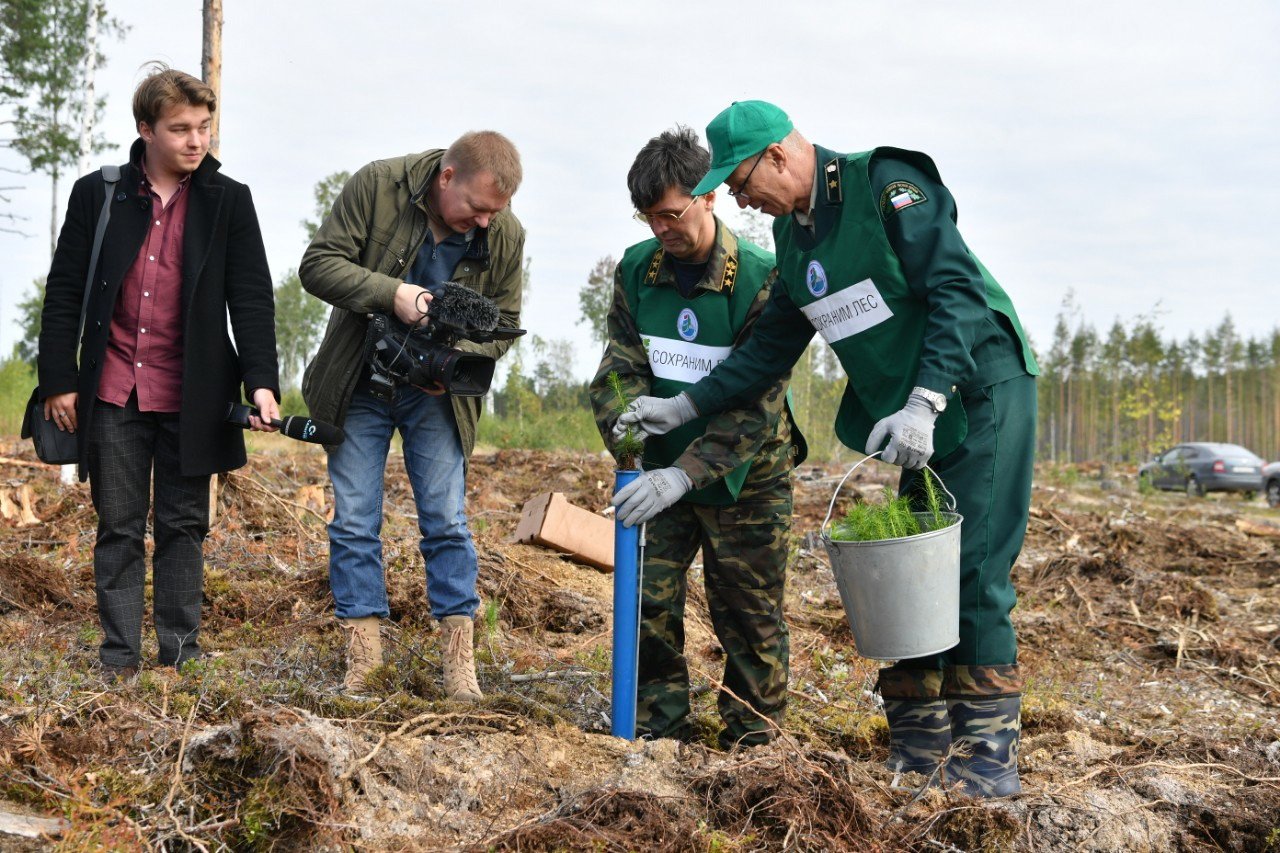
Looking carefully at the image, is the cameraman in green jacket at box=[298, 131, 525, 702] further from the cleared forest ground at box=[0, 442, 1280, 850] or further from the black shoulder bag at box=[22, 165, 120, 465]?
the black shoulder bag at box=[22, 165, 120, 465]

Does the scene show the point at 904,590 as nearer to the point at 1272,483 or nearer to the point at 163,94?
the point at 163,94

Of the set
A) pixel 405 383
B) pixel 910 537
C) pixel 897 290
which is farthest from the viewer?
pixel 405 383

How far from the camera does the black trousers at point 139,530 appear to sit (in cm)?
369

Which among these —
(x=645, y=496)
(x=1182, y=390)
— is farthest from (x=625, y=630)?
(x=1182, y=390)

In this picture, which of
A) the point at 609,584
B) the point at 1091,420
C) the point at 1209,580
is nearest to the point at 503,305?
the point at 609,584

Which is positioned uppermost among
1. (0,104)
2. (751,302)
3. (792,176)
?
(0,104)

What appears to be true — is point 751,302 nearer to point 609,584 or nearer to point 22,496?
point 609,584

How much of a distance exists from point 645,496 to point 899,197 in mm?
1159

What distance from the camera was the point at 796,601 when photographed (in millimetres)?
7109

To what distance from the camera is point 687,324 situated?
3680 millimetres

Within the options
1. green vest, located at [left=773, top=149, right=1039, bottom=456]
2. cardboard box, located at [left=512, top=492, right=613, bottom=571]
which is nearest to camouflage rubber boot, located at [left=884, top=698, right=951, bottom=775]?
green vest, located at [left=773, top=149, right=1039, bottom=456]

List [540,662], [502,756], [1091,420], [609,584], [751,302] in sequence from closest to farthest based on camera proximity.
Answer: [502,756] < [751,302] < [540,662] < [609,584] < [1091,420]

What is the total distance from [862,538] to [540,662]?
1.97 m

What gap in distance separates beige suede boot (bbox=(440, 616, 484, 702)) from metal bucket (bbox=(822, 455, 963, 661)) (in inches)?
55.3
